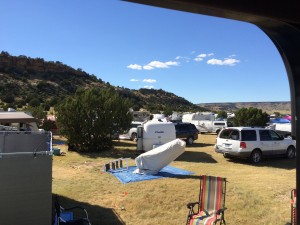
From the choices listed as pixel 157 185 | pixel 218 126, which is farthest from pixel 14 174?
pixel 218 126

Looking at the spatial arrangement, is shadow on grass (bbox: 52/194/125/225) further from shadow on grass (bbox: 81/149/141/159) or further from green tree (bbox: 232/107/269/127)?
green tree (bbox: 232/107/269/127)

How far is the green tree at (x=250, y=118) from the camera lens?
33531 mm

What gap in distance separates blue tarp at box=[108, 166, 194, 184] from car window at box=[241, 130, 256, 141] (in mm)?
3754

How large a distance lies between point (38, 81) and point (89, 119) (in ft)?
154

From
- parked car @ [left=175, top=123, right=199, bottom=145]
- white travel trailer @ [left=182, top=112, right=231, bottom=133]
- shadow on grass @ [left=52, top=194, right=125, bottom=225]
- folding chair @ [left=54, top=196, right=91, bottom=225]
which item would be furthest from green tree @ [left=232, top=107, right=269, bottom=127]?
folding chair @ [left=54, top=196, right=91, bottom=225]

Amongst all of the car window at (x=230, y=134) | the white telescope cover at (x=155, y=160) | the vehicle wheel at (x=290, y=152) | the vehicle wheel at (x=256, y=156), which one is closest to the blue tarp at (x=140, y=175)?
the white telescope cover at (x=155, y=160)

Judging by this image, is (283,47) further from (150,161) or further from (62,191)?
(150,161)

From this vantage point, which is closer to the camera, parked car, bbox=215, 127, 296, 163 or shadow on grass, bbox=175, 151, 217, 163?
parked car, bbox=215, 127, 296, 163

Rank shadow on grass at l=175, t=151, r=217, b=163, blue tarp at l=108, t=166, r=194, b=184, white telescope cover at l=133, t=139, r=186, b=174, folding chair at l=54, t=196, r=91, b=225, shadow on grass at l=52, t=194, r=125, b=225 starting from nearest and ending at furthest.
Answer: folding chair at l=54, t=196, r=91, b=225, shadow on grass at l=52, t=194, r=125, b=225, blue tarp at l=108, t=166, r=194, b=184, white telescope cover at l=133, t=139, r=186, b=174, shadow on grass at l=175, t=151, r=217, b=163

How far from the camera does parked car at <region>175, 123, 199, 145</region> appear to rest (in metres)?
23.2

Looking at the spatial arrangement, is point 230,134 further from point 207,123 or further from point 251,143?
point 207,123

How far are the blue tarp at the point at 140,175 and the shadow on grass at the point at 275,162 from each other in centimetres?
412

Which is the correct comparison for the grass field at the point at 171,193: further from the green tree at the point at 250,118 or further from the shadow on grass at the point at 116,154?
the green tree at the point at 250,118

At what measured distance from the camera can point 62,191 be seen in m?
10.4
